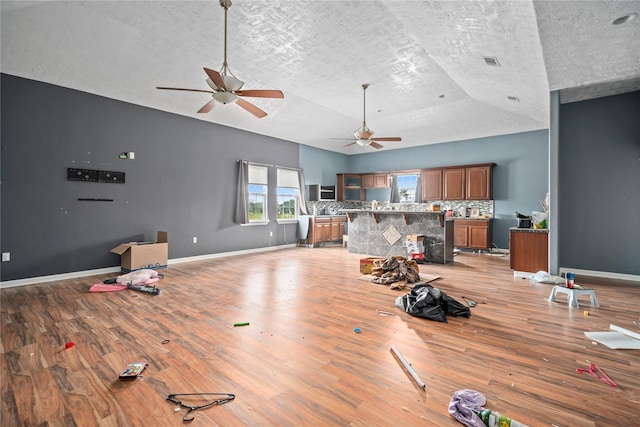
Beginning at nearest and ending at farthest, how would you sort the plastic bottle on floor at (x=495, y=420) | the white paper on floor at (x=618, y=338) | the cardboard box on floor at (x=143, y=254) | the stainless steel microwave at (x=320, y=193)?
1. the plastic bottle on floor at (x=495, y=420)
2. the white paper on floor at (x=618, y=338)
3. the cardboard box on floor at (x=143, y=254)
4. the stainless steel microwave at (x=320, y=193)

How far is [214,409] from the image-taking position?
1670 millimetres

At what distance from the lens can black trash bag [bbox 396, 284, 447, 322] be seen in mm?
3059

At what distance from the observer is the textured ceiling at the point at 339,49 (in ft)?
10.0

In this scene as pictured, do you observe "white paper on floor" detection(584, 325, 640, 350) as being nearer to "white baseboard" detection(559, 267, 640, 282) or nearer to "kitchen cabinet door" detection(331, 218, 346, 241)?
"white baseboard" detection(559, 267, 640, 282)

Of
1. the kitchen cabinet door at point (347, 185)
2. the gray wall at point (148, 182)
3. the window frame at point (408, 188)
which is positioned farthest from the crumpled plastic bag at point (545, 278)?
the kitchen cabinet door at point (347, 185)

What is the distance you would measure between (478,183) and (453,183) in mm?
635

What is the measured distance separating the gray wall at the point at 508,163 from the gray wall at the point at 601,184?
216 centimetres

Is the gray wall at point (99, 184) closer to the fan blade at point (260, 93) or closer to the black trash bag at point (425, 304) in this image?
the fan blade at point (260, 93)

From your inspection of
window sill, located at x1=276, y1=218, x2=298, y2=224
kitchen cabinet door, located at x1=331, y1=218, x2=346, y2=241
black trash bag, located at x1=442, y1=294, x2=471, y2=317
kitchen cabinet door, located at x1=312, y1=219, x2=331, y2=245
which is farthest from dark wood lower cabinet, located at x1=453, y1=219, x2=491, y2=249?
black trash bag, located at x1=442, y1=294, x2=471, y2=317

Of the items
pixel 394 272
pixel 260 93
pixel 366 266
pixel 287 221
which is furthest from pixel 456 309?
pixel 287 221

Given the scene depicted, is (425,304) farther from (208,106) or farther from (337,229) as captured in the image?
(337,229)

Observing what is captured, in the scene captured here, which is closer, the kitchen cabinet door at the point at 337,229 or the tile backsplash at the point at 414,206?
the tile backsplash at the point at 414,206

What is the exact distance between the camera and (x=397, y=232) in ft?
21.8

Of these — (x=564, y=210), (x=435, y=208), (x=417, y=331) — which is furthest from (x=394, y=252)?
(x=417, y=331)
